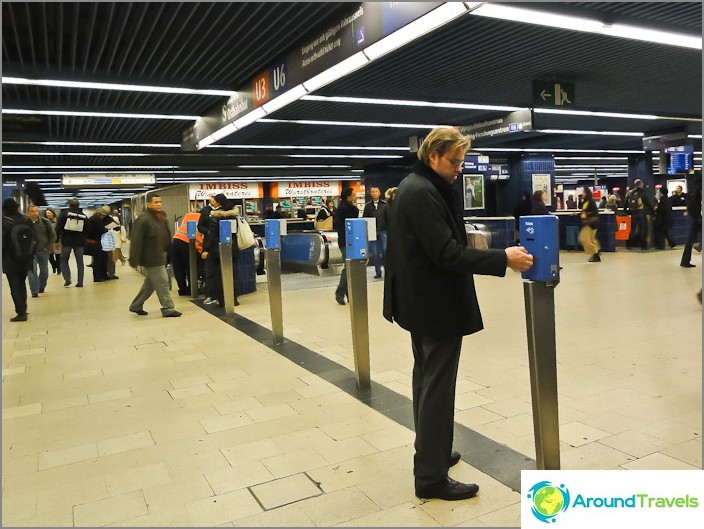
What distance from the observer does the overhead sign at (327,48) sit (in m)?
4.78

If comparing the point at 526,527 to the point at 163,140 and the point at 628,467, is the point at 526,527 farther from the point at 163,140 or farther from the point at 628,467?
the point at 163,140

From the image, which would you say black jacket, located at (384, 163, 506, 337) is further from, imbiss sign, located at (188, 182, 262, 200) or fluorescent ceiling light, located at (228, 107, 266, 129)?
imbiss sign, located at (188, 182, 262, 200)

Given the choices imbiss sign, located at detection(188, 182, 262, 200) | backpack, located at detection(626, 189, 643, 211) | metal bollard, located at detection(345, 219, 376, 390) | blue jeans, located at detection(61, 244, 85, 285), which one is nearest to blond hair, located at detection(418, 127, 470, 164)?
metal bollard, located at detection(345, 219, 376, 390)

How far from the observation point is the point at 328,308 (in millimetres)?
7574

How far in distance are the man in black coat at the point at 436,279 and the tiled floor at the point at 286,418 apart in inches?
10.7

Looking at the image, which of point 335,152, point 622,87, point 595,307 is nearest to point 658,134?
point 622,87

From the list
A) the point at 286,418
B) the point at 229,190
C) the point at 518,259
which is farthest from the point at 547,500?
the point at 229,190

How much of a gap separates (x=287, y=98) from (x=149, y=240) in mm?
2554

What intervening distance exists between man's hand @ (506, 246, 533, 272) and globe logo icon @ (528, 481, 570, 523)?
833mm

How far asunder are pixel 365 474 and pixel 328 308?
4893 mm

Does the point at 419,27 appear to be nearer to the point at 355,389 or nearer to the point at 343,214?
the point at 355,389

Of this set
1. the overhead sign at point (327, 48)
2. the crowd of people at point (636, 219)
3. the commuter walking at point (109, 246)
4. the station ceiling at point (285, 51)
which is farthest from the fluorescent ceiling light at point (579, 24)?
the commuter walking at point (109, 246)

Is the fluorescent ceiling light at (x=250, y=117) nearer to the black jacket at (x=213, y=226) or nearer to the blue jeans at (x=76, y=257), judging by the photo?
the black jacket at (x=213, y=226)

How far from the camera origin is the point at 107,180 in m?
20.0
